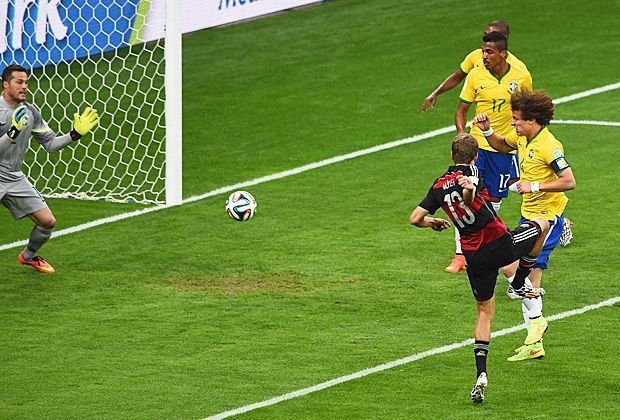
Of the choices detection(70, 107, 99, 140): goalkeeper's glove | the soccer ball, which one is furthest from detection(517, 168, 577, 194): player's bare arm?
detection(70, 107, 99, 140): goalkeeper's glove

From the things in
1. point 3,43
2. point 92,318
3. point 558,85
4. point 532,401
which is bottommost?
point 558,85

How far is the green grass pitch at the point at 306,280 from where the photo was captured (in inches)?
381

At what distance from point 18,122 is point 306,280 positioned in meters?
2.92

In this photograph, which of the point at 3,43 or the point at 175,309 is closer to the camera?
the point at 175,309

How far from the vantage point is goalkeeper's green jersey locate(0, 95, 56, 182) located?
12680 millimetres

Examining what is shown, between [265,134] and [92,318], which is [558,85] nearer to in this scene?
[265,134]

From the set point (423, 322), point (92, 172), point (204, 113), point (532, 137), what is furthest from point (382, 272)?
point (204, 113)

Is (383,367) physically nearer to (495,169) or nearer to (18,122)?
(495,169)

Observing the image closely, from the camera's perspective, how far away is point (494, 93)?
12.6m

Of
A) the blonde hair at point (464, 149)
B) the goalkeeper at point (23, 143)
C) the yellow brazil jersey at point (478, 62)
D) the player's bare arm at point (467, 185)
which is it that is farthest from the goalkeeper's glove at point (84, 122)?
the player's bare arm at point (467, 185)

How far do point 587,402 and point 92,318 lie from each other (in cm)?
427

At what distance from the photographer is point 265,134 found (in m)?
18.3

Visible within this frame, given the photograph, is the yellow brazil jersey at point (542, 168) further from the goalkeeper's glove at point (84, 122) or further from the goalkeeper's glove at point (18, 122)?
the goalkeeper's glove at point (18, 122)

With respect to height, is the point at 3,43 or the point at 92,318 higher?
the point at 92,318
